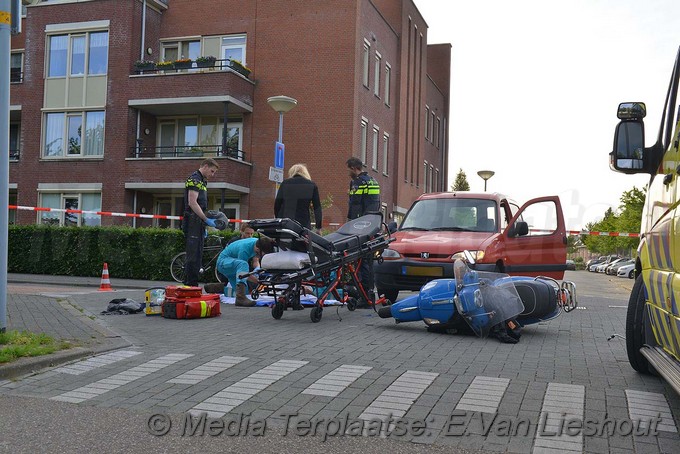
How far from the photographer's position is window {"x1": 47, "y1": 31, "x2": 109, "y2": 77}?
29.0m

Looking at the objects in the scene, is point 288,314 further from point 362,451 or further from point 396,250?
point 362,451

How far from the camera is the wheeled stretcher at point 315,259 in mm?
8992

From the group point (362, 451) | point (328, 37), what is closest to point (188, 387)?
point (362, 451)

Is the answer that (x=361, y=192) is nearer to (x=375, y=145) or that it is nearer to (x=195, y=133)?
(x=195, y=133)

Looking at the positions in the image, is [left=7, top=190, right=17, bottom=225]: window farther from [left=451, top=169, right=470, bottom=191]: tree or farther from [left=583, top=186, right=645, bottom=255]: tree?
[left=451, top=169, right=470, bottom=191]: tree

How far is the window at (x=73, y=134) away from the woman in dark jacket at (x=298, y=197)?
20169 mm

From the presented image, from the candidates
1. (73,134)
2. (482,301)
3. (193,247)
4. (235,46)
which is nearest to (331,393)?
(482,301)

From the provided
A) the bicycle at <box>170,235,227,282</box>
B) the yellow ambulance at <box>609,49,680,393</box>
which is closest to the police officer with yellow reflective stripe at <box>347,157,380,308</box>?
the yellow ambulance at <box>609,49,680,393</box>

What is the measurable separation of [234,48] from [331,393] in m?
26.1

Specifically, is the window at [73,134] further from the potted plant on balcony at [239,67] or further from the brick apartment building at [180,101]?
the potted plant on balcony at [239,67]

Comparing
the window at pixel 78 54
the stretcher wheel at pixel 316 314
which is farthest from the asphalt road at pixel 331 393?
the window at pixel 78 54

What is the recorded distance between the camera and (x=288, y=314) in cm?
1009

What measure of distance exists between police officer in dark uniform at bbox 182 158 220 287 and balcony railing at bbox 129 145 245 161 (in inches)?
656

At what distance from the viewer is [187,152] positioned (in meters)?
28.7
